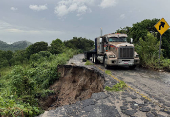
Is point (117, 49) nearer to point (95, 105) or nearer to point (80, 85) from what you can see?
point (80, 85)

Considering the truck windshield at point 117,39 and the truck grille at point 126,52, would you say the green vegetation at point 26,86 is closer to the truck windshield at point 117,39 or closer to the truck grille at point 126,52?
the truck windshield at point 117,39

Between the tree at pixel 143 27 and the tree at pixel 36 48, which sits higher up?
the tree at pixel 143 27

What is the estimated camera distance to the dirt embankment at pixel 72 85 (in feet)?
27.1

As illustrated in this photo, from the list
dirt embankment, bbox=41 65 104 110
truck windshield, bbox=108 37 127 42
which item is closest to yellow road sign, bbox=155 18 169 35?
truck windshield, bbox=108 37 127 42

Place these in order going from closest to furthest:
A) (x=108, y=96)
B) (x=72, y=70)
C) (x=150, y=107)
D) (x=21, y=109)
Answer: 1. (x=21, y=109)
2. (x=150, y=107)
3. (x=108, y=96)
4. (x=72, y=70)

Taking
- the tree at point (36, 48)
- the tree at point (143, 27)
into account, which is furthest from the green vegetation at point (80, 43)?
the tree at point (143, 27)

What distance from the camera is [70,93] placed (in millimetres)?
9523

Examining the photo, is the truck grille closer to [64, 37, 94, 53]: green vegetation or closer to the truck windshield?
the truck windshield

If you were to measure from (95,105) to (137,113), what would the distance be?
46.2 inches

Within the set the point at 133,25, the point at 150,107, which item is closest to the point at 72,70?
the point at 150,107

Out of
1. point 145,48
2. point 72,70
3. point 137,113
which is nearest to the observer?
point 137,113

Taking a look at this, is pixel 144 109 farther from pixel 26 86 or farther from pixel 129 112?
pixel 26 86

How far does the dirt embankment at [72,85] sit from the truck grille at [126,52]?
2259mm

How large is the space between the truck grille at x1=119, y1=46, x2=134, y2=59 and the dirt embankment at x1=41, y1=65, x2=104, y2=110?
226 cm
